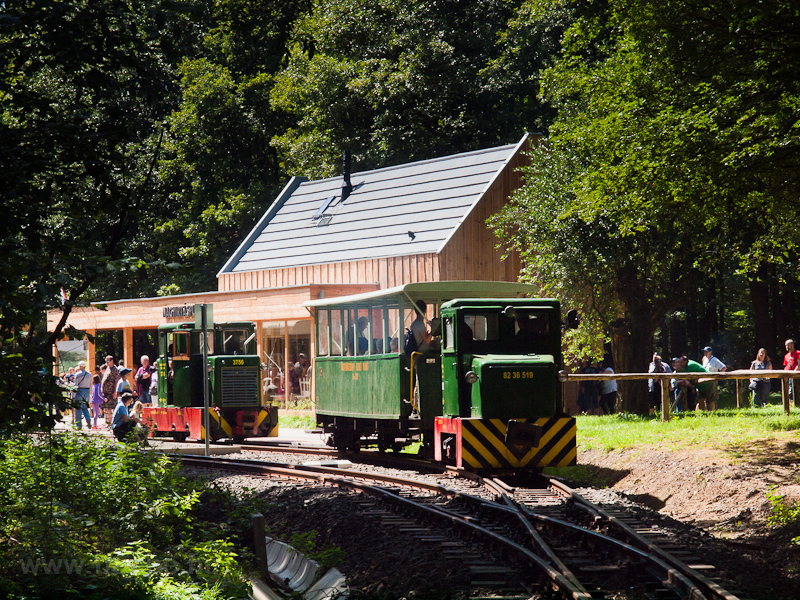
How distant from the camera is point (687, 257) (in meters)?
24.1

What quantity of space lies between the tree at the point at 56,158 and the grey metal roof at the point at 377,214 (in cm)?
2065

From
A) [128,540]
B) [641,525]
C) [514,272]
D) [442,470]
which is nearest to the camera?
[128,540]

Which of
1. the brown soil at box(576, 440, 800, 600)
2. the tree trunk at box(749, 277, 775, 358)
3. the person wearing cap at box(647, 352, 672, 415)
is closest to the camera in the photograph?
the brown soil at box(576, 440, 800, 600)

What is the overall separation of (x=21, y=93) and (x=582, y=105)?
20.9m

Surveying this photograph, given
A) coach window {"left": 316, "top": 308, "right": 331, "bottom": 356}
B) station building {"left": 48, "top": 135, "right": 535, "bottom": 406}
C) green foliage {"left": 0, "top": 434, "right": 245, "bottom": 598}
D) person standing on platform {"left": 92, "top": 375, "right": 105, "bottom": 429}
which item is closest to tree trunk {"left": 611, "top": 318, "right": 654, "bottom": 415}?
station building {"left": 48, "top": 135, "right": 535, "bottom": 406}

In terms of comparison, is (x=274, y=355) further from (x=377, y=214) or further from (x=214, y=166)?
(x=214, y=166)

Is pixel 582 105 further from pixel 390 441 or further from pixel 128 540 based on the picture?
pixel 128 540

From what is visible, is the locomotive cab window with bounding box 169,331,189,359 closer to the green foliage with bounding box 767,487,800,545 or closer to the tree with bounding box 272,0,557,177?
the green foliage with bounding box 767,487,800,545

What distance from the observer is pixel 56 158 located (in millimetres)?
6305

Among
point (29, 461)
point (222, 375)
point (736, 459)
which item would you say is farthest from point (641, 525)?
point (222, 375)

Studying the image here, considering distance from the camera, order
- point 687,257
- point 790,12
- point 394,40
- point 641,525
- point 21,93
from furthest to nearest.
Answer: point 394,40
point 687,257
point 790,12
point 641,525
point 21,93

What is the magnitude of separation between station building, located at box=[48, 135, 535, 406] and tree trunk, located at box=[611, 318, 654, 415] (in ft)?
12.1

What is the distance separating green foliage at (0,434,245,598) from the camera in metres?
6.60

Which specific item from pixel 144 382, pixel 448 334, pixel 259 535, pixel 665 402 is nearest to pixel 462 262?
pixel 144 382
